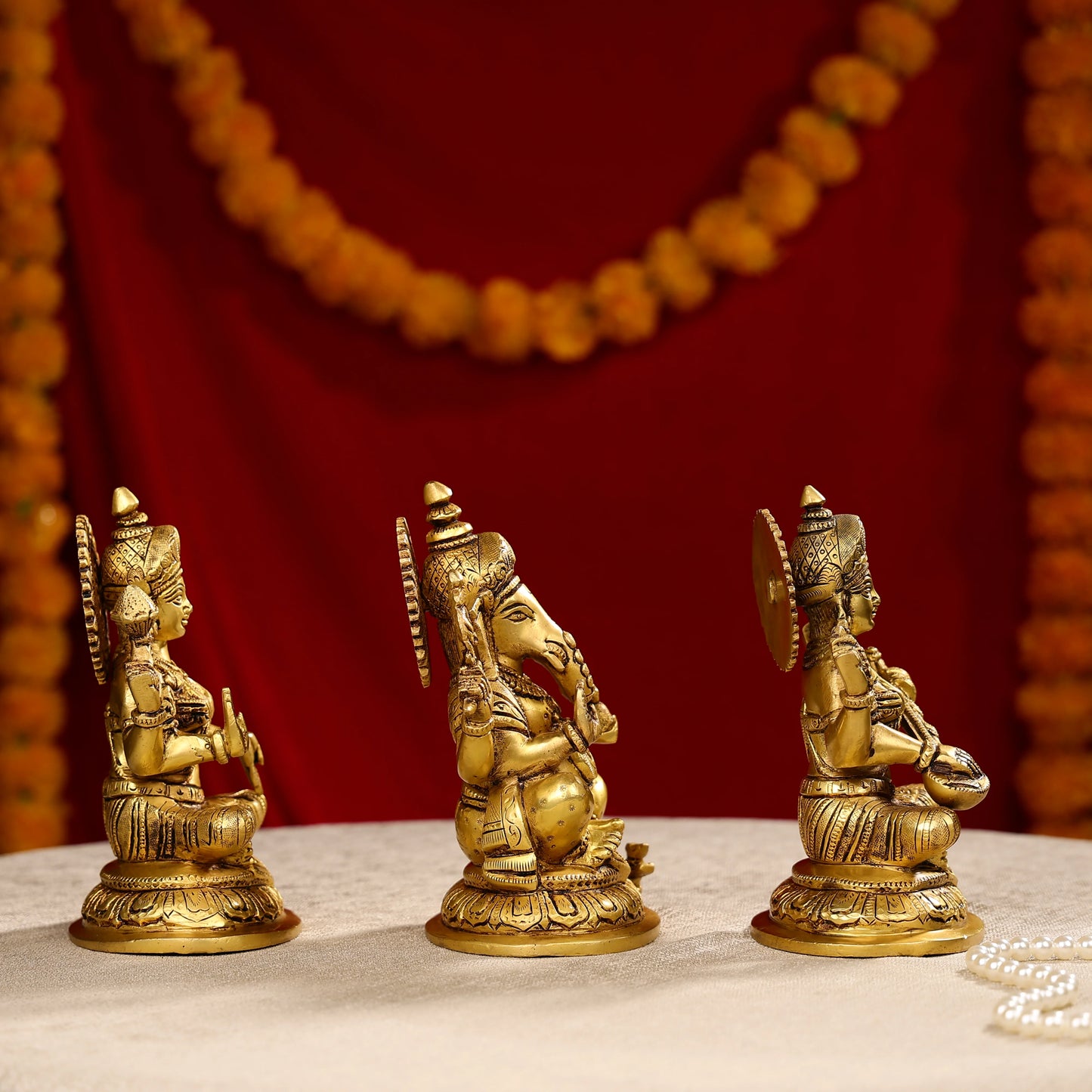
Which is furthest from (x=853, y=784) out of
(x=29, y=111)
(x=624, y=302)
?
(x=29, y=111)

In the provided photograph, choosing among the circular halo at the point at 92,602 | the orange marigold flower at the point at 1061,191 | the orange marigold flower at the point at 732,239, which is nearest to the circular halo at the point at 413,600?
the circular halo at the point at 92,602

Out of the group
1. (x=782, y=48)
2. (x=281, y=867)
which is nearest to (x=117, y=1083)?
(x=281, y=867)

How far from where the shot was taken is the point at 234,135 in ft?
11.2

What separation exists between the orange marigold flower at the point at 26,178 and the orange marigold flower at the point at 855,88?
1577 millimetres

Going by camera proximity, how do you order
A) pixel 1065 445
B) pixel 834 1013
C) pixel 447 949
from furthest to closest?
pixel 1065 445
pixel 447 949
pixel 834 1013

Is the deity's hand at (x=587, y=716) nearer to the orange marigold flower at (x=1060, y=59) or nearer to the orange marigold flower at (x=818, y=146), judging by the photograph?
the orange marigold flower at (x=818, y=146)

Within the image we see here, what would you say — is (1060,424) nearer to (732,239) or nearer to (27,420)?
(732,239)

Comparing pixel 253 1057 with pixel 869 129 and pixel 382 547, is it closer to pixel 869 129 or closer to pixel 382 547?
pixel 382 547

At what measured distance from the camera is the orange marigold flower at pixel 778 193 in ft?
11.3

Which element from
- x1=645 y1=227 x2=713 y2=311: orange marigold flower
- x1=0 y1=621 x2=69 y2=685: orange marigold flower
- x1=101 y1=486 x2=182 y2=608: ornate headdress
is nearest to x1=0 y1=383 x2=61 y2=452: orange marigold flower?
x1=0 y1=621 x2=69 y2=685: orange marigold flower

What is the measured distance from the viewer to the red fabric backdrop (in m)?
3.50

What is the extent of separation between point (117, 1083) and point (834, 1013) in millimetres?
634

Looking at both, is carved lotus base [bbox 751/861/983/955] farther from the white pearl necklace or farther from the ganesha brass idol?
the ganesha brass idol

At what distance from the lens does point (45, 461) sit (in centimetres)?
347
